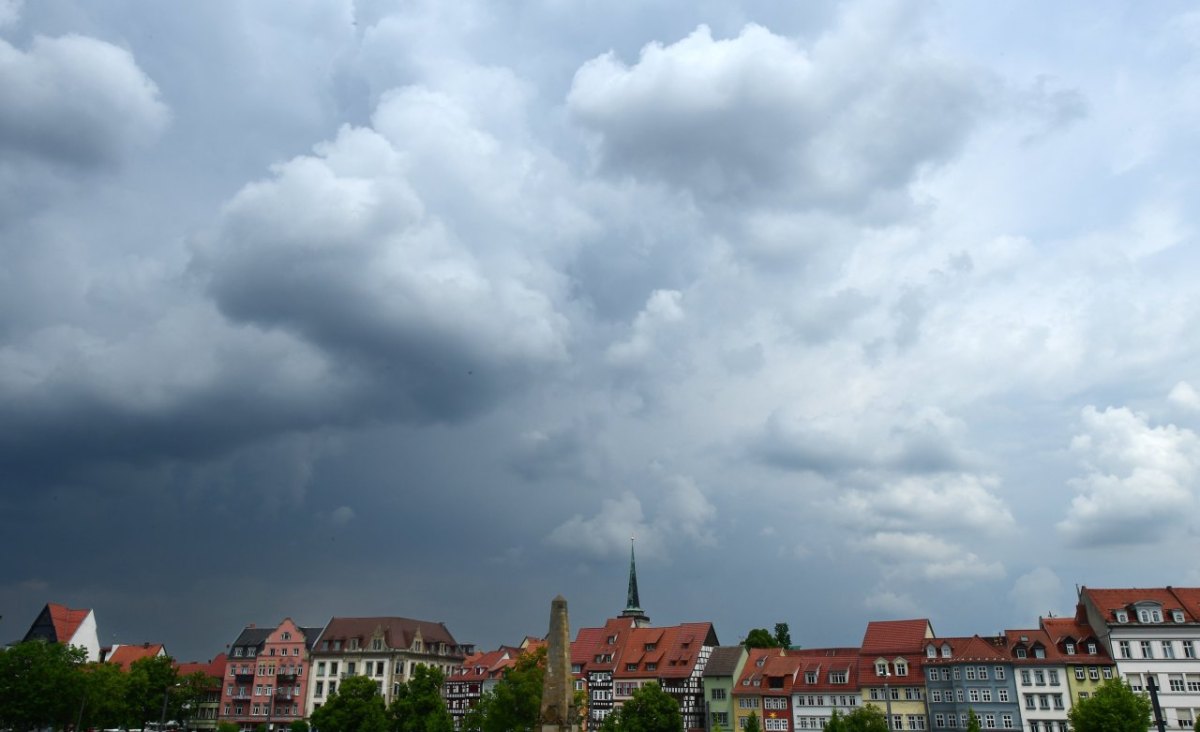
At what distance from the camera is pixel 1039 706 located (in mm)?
87188

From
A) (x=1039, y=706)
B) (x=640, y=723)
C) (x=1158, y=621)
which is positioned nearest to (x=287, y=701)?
(x=640, y=723)

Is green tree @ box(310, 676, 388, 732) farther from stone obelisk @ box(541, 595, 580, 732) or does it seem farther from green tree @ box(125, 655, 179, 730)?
stone obelisk @ box(541, 595, 580, 732)

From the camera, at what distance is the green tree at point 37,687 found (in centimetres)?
9088

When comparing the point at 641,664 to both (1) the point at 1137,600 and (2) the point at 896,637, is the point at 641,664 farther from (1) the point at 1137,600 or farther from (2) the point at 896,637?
(1) the point at 1137,600

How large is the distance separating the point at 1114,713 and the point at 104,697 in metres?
99.7

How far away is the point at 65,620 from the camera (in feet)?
456

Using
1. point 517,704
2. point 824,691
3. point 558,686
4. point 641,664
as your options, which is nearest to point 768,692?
point 824,691

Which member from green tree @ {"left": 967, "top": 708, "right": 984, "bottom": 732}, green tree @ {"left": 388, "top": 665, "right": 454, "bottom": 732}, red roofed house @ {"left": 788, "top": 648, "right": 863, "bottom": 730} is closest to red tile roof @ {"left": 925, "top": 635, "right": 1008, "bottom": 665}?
green tree @ {"left": 967, "top": 708, "right": 984, "bottom": 732}

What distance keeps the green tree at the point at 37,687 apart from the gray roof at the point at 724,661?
68.3 meters

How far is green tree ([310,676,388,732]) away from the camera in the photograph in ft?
318

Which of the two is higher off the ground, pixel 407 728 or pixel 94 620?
pixel 94 620

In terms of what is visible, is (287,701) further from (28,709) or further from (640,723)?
(640,723)

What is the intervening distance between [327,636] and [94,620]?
134ft

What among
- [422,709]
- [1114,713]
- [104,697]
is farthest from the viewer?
[104,697]
